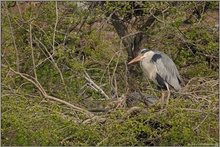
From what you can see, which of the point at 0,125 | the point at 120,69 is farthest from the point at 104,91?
the point at 0,125

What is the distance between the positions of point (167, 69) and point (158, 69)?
27cm

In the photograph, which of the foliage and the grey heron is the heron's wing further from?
the foliage

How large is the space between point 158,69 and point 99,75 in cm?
79

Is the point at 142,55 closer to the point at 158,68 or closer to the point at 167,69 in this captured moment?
the point at 158,68

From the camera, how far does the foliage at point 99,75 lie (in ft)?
17.3

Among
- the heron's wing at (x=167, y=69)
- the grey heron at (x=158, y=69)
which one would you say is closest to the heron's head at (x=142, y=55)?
the grey heron at (x=158, y=69)

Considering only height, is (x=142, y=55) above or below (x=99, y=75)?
above

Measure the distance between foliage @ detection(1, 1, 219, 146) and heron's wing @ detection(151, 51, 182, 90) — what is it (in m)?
0.21

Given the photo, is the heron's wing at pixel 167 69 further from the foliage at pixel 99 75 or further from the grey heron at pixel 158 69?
the foliage at pixel 99 75

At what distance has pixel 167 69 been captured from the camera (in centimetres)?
725

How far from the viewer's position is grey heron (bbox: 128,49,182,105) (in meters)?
7.21

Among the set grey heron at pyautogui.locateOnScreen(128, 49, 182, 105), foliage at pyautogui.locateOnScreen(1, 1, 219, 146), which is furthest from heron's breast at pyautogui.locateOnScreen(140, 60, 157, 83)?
foliage at pyautogui.locateOnScreen(1, 1, 219, 146)

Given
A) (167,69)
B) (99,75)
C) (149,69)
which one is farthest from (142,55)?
(99,75)

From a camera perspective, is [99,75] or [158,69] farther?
[158,69]
